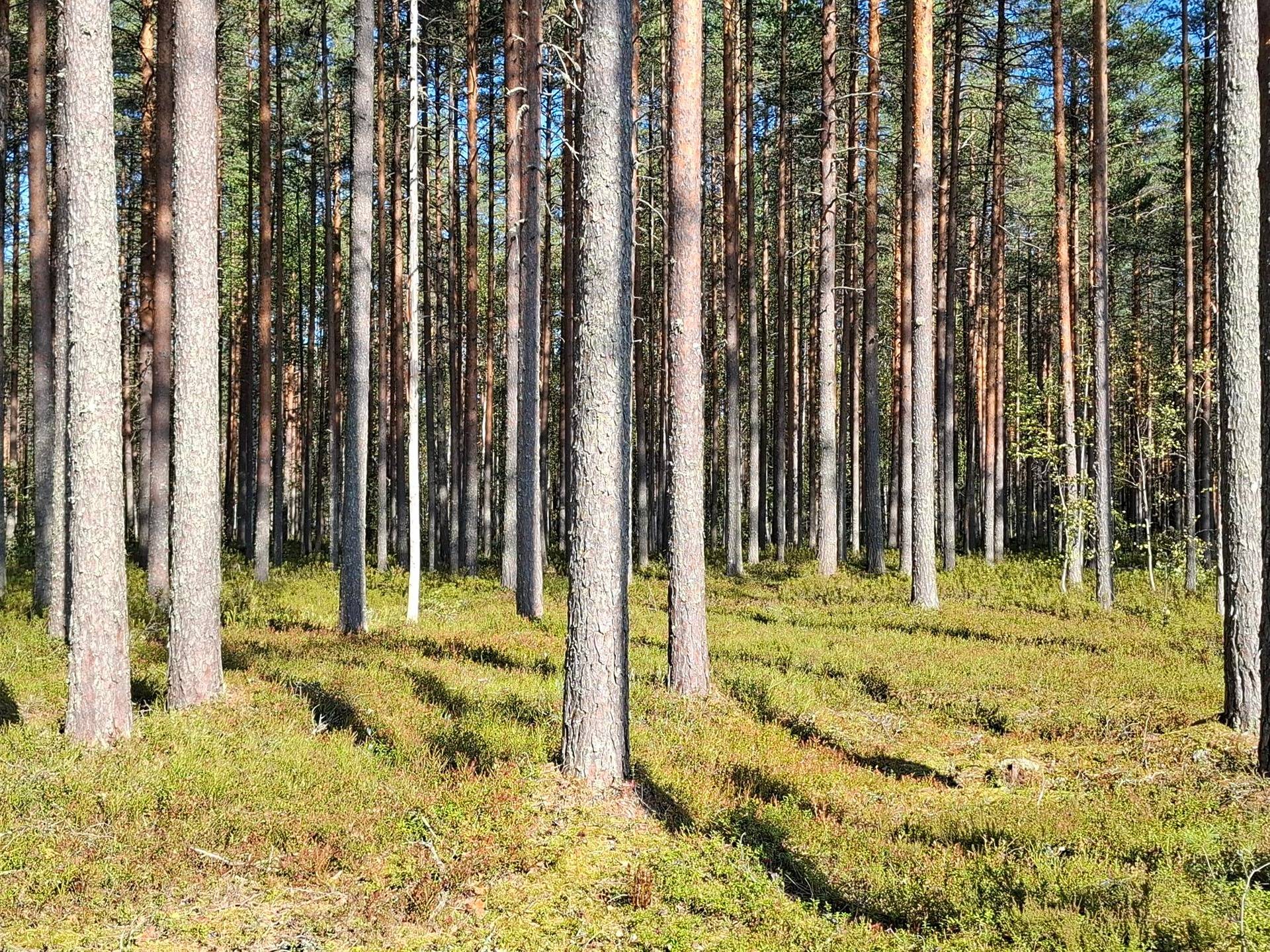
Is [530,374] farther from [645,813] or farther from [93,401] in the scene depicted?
[645,813]

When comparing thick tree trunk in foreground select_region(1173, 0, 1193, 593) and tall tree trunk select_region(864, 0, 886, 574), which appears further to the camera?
tall tree trunk select_region(864, 0, 886, 574)

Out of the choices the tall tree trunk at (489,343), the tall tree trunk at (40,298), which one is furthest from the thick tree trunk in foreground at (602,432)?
the tall tree trunk at (489,343)

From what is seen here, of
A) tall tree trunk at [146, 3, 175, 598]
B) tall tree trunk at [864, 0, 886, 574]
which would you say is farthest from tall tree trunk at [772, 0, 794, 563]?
tall tree trunk at [146, 3, 175, 598]

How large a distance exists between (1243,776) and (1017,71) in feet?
80.1

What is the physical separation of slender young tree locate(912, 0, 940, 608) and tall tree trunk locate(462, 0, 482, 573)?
9412mm

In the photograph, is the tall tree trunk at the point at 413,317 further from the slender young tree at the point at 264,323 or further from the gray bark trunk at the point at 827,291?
Answer: the gray bark trunk at the point at 827,291

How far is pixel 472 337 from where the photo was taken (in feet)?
70.1

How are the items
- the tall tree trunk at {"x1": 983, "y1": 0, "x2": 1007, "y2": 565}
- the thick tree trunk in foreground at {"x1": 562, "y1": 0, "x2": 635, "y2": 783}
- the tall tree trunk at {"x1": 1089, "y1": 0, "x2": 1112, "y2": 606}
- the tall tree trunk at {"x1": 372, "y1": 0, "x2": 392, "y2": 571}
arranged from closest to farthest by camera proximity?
the thick tree trunk in foreground at {"x1": 562, "y1": 0, "x2": 635, "y2": 783} → the tall tree trunk at {"x1": 1089, "y1": 0, "x2": 1112, "y2": 606} → the tall tree trunk at {"x1": 983, "y1": 0, "x2": 1007, "y2": 565} → the tall tree trunk at {"x1": 372, "y1": 0, "x2": 392, "y2": 571}

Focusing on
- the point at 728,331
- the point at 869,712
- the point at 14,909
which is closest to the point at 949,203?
the point at 728,331

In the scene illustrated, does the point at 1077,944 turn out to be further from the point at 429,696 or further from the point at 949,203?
the point at 949,203

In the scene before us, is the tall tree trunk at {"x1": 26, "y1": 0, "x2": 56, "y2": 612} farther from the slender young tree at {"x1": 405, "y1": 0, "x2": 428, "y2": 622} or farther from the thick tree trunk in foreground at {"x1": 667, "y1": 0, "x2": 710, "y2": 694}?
the thick tree trunk in foreground at {"x1": 667, "y1": 0, "x2": 710, "y2": 694}

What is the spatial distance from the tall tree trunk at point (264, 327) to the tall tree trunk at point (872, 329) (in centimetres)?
1277

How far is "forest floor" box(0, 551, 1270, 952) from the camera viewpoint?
4730mm

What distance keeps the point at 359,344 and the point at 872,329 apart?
39.7ft
